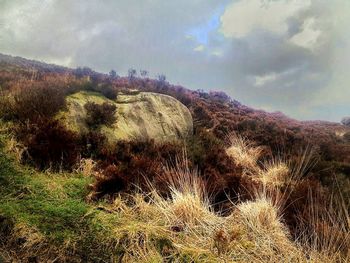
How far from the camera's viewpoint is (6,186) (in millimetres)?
5102

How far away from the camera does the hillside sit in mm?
4121

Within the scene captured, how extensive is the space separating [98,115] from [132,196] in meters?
3.51

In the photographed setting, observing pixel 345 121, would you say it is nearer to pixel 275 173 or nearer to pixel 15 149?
pixel 275 173

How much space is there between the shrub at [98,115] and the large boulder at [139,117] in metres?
→ 0.12

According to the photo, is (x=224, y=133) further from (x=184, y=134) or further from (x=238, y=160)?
(x=238, y=160)

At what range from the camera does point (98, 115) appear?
26.8ft

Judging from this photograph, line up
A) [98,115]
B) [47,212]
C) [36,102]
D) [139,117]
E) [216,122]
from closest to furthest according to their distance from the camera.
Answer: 1. [47,212]
2. [36,102]
3. [98,115]
4. [139,117]
5. [216,122]

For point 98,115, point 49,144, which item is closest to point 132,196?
point 49,144

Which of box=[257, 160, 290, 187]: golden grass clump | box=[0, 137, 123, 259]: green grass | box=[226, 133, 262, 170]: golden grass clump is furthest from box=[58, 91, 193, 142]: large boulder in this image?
box=[257, 160, 290, 187]: golden grass clump

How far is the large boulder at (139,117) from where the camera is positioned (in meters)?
7.97

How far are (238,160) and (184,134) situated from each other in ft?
7.33

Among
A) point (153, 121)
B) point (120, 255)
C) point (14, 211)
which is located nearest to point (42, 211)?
point (14, 211)

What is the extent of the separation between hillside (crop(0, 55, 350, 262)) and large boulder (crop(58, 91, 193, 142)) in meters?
0.04

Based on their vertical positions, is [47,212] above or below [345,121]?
below
